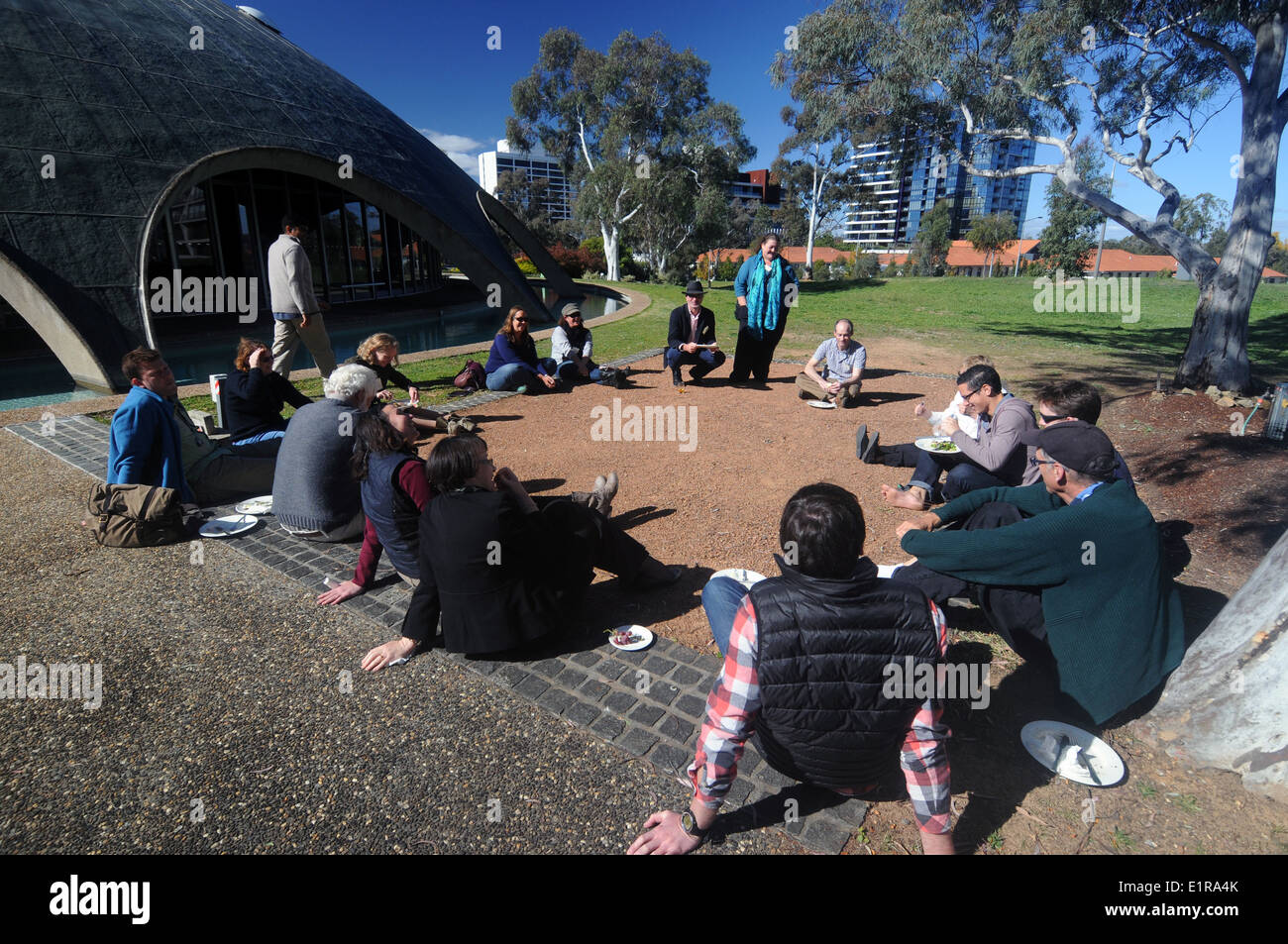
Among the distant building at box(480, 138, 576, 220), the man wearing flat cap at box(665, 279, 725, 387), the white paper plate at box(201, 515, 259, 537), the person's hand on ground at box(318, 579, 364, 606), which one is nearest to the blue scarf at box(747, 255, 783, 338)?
the man wearing flat cap at box(665, 279, 725, 387)

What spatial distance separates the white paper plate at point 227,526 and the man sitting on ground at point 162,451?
30 centimetres

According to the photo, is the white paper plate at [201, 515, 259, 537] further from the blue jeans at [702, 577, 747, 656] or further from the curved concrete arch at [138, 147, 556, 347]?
the curved concrete arch at [138, 147, 556, 347]

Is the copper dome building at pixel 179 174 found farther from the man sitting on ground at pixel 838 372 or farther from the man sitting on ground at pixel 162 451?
the man sitting on ground at pixel 838 372

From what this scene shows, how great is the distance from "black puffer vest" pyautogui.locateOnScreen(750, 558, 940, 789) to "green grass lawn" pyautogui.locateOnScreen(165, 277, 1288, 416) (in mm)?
8169

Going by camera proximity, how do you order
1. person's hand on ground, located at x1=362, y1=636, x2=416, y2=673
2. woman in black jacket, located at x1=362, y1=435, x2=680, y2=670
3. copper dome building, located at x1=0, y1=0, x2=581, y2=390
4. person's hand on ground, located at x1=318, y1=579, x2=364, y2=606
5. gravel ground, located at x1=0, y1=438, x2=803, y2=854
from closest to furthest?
gravel ground, located at x1=0, y1=438, x2=803, y2=854, woman in black jacket, located at x1=362, y1=435, x2=680, y2=670, person's hand on ground, located at x1=362, y1=636, x2=416, y2=673, person's hand on ground, located at x1=318, y1=579, x2=364, y2=606, copper dome building, located at x1=0, y1=0, x2=581, y2=390

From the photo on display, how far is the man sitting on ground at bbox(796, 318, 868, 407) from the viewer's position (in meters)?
9.22

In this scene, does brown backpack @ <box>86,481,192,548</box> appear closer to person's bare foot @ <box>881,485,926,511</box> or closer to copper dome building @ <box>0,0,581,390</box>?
person's bare foot @ <box>881,485,926,511</box>

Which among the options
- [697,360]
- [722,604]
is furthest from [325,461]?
[697,360]

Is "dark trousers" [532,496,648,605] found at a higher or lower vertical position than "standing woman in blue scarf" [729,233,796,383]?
lower

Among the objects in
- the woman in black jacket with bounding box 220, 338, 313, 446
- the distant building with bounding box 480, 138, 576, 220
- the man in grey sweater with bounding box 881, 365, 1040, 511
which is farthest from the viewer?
the distant building with bounding box 480, 138, 576, 220

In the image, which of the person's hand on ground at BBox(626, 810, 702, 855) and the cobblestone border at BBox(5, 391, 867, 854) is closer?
the person's hand on ground at BBox(626, 810, 702, 855)

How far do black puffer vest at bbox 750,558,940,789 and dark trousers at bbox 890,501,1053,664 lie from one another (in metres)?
0.95

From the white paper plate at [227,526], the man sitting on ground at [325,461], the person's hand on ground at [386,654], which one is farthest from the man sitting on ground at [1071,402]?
the white paper plate at [227,526]

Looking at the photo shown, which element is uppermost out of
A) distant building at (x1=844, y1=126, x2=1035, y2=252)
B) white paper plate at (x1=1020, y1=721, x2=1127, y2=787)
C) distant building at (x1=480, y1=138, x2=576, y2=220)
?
distant building at (x1=844, y1=126, x2=1035, y2=252)
